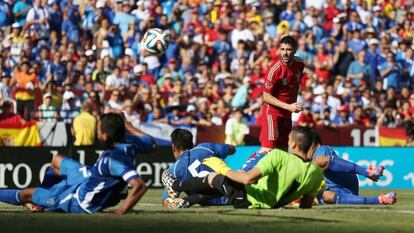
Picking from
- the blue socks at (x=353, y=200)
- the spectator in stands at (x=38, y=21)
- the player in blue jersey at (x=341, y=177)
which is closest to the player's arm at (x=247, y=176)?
the player in blue jersey at (x=341, y=177)

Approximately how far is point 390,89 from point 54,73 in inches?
310

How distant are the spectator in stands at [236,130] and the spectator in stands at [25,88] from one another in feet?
13.6

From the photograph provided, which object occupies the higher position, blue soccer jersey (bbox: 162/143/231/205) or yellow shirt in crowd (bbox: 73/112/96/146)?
blue soccer jersey (bbox: 162/143/231/205)

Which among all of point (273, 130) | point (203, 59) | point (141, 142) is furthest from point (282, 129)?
point (203, 59)

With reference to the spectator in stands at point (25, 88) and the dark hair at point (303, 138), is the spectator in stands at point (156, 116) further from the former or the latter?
the dark hair at point (303, 138)

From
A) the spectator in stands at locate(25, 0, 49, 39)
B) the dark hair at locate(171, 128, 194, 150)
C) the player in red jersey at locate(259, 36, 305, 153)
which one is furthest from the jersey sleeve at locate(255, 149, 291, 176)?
the spectator in stands at locate(25, 0, 49, 39)

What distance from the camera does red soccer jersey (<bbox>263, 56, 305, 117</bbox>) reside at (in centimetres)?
1530

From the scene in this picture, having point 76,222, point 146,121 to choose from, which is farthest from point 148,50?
point 76,222

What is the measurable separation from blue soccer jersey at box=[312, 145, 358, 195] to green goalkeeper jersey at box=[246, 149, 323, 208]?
1.94 metres

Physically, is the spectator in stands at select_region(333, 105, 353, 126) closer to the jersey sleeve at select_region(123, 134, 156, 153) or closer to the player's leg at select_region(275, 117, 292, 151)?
the player's leg at select_region(275, 117, 292, 151)

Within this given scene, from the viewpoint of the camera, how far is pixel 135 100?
2445cm

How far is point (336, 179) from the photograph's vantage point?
1502 cm

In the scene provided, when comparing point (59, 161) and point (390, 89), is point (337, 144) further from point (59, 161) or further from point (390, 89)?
point (59, 161)

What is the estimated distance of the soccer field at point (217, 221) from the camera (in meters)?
10.4
